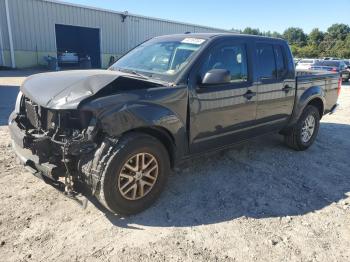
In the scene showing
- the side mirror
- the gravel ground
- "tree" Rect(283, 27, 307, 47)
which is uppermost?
"tree" Rect(283, 27, 307, 47)

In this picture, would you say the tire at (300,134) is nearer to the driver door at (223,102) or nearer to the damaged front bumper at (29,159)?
the driver door at (223,102)

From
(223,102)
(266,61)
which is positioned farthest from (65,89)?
(266,61)

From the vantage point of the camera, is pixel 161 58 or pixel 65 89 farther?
pixel 161 58

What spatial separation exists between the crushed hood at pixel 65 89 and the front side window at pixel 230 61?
4.10 ft

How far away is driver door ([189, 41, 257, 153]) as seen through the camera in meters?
3.93

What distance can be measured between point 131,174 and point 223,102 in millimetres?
1546

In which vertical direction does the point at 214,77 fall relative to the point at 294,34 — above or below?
below

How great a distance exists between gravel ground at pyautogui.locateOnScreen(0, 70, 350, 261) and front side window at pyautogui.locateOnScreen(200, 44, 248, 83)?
55.8 inches

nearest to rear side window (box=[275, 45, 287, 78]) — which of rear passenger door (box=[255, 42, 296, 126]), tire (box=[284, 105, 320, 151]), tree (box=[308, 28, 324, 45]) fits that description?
rear passenger door (box=[255, 42, 296, 126])

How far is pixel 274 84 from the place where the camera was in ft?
16.4

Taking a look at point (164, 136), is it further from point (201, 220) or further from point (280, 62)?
point (280, 62)

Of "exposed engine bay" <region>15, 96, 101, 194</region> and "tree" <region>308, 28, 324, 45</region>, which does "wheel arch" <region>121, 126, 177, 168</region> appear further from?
"tree" <region>308, 28, 324, 45</region>

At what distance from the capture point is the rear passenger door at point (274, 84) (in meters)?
4.82

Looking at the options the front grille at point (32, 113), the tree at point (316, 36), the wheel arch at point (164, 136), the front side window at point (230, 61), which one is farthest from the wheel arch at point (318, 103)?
the tree at point (316, 36)
